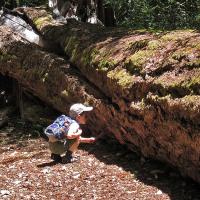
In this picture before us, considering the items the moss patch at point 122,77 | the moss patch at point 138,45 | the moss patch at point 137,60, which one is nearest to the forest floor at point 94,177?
the moss patch at point 122,77

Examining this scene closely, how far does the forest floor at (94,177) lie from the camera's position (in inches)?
245

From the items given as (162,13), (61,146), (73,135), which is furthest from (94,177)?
(162,13)

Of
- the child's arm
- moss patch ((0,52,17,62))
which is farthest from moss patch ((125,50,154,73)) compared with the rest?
moss patch ((0,52,17,62))

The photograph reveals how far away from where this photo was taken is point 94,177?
691 centimetres

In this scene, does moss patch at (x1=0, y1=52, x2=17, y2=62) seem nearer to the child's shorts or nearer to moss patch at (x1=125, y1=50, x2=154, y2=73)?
the child's shorts

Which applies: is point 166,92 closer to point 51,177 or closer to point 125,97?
point 125,97

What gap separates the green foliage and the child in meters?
7.90

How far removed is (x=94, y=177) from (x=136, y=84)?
1.58m

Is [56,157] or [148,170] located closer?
[148,170]

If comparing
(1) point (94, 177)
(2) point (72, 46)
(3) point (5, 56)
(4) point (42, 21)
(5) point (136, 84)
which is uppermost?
(4) point (42, 21)

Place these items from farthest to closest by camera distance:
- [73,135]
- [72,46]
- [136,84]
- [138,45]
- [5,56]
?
[5,56]
[72,46]
[138,45]
[73,135]
[136,84]

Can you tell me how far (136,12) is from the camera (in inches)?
609

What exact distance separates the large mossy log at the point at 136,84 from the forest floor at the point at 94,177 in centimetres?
26

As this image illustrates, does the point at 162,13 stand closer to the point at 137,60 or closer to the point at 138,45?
the point at 138,45
